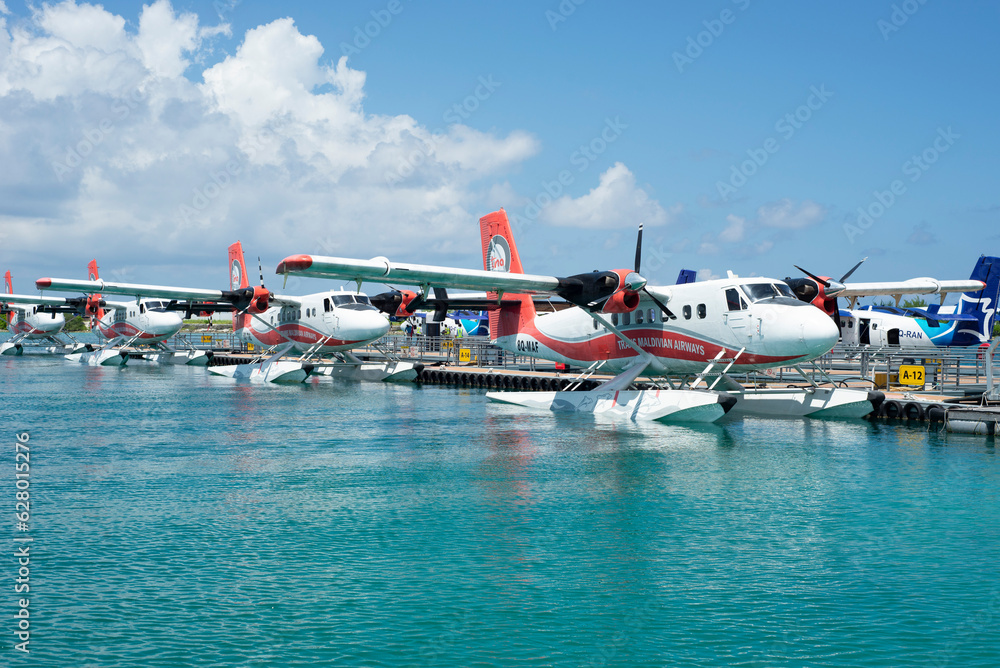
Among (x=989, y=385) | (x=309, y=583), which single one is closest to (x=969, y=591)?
(x=309, y=583)

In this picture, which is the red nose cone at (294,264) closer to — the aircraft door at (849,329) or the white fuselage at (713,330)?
the white fuselage at (713,330)

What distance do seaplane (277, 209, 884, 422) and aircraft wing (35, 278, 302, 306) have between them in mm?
19015

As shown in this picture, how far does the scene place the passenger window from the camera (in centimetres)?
2123

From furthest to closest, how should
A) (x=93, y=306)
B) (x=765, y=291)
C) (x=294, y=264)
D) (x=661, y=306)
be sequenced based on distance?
(x=93, y=306) → (x=661, y=306) → (x=765, y=291) → (x=294, y=264)

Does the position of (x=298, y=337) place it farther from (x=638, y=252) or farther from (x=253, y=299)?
(x=638, y=252)

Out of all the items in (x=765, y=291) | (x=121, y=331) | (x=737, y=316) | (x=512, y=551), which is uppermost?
(x=765, y=291)

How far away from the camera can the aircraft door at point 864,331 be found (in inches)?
1609

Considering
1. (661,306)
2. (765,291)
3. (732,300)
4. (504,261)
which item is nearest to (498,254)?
(504,261)

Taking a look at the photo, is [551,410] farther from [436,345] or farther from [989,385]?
[436,345]

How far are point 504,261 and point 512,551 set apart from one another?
20169 mm

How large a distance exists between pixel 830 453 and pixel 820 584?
30.8 ft

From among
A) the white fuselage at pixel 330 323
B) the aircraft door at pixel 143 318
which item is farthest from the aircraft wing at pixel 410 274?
the aircraft door at pixel 143 318

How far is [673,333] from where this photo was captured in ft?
75.9

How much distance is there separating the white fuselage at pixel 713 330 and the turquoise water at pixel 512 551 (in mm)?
2355
